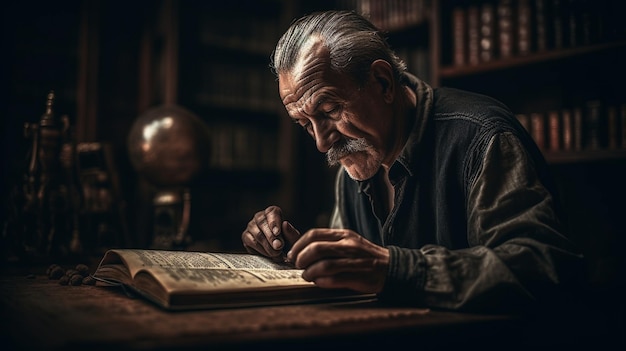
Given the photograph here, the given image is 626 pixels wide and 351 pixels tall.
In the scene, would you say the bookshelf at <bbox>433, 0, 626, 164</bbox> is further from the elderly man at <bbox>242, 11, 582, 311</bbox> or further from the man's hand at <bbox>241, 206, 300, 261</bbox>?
the man's hand at <bbox>241, 206, 300, 261</bbox>

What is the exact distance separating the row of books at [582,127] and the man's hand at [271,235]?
153 centimetres

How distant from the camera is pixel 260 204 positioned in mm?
3621

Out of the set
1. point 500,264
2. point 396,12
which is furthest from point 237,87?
point 500,264

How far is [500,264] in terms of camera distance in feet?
3.16

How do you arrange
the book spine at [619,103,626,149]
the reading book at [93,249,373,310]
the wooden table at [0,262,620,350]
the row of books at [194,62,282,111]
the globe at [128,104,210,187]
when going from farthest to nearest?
1. the row of books at [194,62,282,111]
2. the globe at [128,104,210,187]
3. the book spine at [619,103,626,149]
4. the reading book at [93,249,373,310]
5. the wooden table at [0,262,620,350]

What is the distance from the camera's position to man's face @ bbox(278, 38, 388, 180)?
137 centimetres

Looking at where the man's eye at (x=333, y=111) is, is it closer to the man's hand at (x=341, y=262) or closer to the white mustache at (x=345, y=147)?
the white mustache at (x=345, y=147)

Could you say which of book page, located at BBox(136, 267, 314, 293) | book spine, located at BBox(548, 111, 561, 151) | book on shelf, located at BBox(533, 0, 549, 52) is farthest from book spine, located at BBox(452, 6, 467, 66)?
book page, located at BBox(136, 267, 314, 293)

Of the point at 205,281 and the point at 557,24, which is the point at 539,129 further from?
the point at 205,281

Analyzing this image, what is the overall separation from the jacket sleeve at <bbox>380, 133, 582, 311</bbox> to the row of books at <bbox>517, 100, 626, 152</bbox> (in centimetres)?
137

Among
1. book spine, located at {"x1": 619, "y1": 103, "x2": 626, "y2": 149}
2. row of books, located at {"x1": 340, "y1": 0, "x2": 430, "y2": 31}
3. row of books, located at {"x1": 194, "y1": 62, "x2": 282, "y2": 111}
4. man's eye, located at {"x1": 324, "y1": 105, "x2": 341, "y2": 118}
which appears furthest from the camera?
row of books, located at {"x1": 194, "y1": 62, "x2": 282, "y2": 111}

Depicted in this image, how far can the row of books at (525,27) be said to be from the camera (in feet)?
7.41

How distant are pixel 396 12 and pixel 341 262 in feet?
7.65

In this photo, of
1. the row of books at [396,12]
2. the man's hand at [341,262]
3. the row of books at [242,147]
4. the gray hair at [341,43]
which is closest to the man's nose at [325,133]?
the gray hair at [341,43]
